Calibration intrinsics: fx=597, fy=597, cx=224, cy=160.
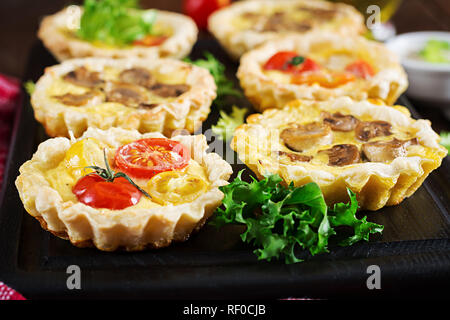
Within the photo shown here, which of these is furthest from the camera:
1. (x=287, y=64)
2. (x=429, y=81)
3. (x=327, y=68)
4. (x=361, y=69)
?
(x=429, y=81)

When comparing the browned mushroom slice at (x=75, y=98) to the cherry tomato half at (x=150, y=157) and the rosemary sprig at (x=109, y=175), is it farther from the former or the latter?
the rosemary sprig at (x=109, y=175)

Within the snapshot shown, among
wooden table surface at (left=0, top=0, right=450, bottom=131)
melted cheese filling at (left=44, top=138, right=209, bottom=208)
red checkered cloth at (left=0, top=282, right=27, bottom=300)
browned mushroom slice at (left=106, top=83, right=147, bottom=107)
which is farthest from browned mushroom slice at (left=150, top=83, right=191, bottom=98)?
wooden table surface at (left=0, top=0, right=450, bottom=131)

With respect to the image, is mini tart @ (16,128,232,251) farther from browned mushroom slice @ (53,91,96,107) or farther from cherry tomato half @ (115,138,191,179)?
browned mushroom slice @ (53,91,96,107)

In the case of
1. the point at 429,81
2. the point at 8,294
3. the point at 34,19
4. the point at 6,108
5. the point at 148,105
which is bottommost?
the point at 34,19

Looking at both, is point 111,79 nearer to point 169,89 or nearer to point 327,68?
point 169,89

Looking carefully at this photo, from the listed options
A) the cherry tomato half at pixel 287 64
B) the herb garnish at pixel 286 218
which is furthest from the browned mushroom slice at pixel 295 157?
the cherry tomato half at pixel 287 64

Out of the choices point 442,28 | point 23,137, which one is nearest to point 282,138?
point 23,137

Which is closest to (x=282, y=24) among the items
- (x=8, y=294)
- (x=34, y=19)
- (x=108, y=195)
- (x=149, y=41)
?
(x=149, y=41)
